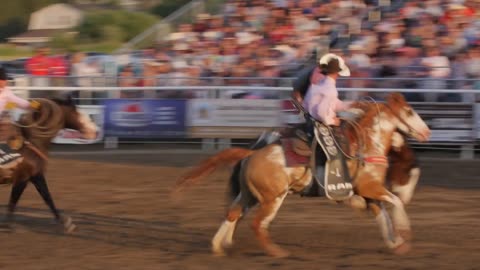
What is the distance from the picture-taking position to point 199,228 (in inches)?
344

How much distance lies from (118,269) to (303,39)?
9.23m

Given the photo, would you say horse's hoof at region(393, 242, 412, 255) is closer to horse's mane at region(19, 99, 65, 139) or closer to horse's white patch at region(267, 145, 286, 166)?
horse's white patch at region(267, 145, 286, 166)

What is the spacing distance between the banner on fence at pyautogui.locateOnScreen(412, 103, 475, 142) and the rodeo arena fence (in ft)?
0.62

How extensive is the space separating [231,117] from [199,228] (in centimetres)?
530

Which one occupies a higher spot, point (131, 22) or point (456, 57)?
point (456, 57)

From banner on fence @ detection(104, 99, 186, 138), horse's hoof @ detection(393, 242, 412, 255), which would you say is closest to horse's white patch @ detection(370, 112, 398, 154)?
horse's hoof @ detection(393, 242, 412, 255)

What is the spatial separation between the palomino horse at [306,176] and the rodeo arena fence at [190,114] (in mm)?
5595

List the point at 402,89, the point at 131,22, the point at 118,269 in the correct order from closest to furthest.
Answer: the point at 118,269
the point at 402,89
the point at 131,22

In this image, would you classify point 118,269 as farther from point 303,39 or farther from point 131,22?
point 131,22

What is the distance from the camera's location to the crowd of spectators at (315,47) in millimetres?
13680

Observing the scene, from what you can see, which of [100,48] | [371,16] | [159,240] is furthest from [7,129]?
[100,48]

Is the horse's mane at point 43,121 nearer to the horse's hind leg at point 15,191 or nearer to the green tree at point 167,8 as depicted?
the horse's hind leg at point 15,191

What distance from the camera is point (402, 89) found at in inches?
523

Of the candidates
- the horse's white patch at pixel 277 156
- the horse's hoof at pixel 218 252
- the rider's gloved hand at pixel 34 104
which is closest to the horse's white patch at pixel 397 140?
the horse's white patch at pixel 277 156
